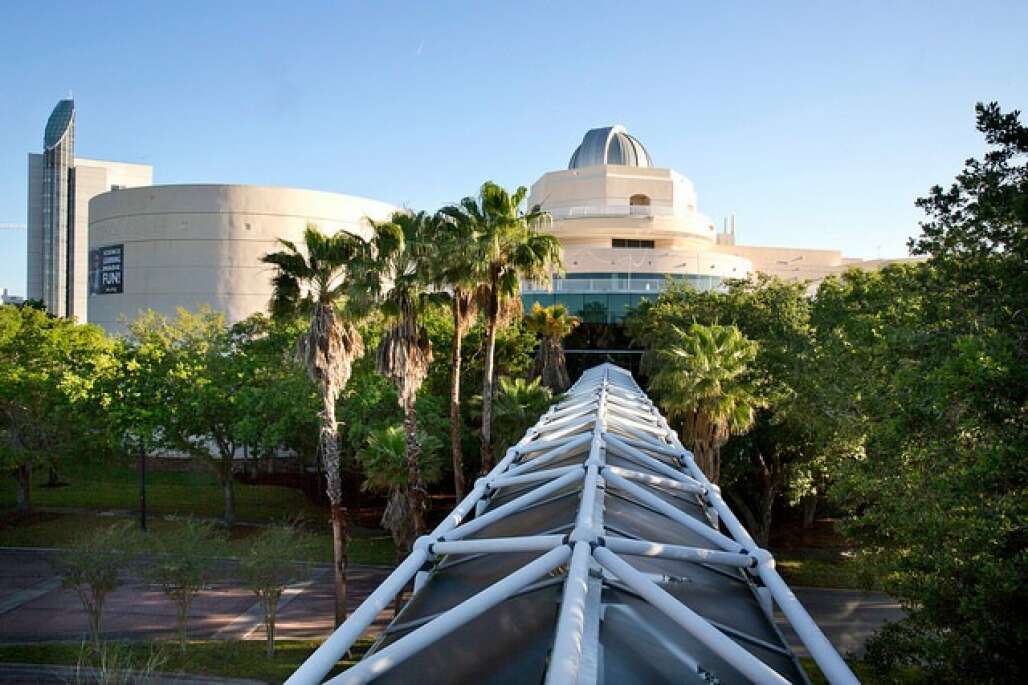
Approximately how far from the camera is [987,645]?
703cm

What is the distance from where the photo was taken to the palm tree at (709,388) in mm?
22906

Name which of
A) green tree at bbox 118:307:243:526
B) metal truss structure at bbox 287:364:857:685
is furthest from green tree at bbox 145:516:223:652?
metal truss structure at bbox 287:364:857:685

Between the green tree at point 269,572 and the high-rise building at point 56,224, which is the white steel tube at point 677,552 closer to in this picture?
the green tree at point 269,572

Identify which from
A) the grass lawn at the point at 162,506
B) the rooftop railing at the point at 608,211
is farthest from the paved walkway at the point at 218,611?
the rooftop railing at the point at 608,211

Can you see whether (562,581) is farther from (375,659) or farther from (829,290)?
(829,290)

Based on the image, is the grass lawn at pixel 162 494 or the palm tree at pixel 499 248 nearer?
the palm tree at pixel 499 248

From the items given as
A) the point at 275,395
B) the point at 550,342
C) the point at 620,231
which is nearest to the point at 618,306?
the point at 550,342

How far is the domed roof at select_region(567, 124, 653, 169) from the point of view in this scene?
64625 mm

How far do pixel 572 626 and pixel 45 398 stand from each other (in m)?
37.0

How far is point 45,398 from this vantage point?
110 ft

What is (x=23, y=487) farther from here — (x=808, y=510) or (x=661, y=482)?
(x=661, y=482)

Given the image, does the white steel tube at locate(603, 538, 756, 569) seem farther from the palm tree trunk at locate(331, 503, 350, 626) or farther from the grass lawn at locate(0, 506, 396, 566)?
the grass lawn at locate(0, 506, 396, 566)

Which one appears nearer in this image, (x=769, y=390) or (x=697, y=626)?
(x=697, y=626)

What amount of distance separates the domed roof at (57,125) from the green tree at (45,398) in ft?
611
